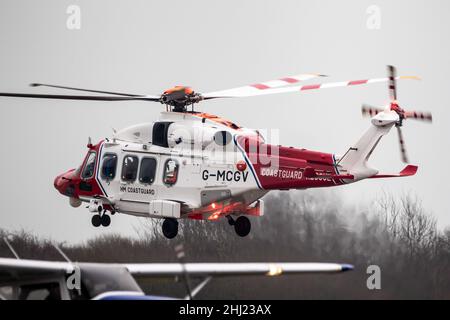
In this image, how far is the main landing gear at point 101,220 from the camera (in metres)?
36.8

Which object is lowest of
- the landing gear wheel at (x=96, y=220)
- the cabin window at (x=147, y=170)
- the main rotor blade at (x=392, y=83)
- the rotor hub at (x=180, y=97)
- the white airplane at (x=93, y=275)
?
the landing gear wheel at (x=96, y=220)

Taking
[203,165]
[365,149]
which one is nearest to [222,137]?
[203,165]

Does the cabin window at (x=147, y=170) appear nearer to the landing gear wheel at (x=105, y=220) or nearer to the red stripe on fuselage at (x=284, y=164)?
the landing gear wheel at (x=105, y=220)

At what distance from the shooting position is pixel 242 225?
115ft

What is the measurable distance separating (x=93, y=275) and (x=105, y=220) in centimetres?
1448

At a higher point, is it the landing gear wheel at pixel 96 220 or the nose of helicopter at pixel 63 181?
the nose of helicopter at pixel 63 181

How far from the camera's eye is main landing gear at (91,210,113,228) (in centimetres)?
3675

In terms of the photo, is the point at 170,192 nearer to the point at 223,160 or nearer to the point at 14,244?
the point at 223,160

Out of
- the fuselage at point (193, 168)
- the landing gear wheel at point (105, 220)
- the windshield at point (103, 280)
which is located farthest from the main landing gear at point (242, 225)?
the windshield at point (103, 280)

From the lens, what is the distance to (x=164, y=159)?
3456cm

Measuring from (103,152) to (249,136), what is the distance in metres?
4.76

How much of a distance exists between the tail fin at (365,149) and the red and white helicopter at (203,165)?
2cm

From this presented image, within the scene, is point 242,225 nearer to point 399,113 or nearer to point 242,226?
point 242,226

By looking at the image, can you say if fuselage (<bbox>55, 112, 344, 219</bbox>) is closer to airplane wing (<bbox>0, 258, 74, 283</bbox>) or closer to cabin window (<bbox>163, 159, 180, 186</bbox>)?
cabin window (<bbox>163, 159, 180, 186</bbox>)
